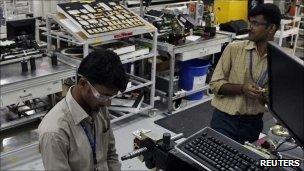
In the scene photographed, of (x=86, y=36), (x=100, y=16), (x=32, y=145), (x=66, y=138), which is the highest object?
(x=100, y=16)

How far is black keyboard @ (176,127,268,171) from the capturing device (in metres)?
1.42

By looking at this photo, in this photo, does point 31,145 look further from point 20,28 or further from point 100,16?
point 100,16

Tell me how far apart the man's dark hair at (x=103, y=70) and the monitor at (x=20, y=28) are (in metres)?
1.91

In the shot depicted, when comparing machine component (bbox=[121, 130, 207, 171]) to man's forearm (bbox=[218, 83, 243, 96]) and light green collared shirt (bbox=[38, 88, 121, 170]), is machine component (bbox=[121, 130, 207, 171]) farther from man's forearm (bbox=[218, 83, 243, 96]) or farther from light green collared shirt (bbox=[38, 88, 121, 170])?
man's forearm (bbox=[218, 83, 243, 96])

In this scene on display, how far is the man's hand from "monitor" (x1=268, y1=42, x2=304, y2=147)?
13.2 inches

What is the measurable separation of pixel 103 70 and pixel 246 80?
109cm

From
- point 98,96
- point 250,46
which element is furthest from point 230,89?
point 98,96

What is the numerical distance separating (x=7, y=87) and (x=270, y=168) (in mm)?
1973

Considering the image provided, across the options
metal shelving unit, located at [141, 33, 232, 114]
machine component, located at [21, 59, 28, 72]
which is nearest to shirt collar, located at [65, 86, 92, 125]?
machine component, located at [21, 59, 28, 72]

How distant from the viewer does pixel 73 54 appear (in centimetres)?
327

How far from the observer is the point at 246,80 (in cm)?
209

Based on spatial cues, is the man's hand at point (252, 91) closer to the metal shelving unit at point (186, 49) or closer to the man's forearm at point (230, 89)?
the man's forearm at point (230, 89)

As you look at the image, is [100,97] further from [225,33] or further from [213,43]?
[225,33]

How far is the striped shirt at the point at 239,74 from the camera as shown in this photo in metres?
2.05
